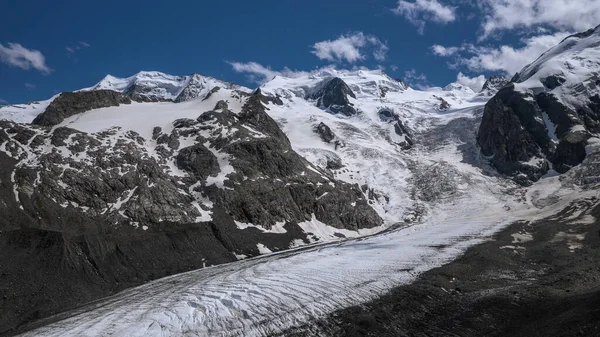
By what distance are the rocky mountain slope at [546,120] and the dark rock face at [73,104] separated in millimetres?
114148

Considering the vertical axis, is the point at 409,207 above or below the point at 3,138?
below

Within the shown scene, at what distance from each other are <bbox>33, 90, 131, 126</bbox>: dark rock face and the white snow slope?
3.29 meters

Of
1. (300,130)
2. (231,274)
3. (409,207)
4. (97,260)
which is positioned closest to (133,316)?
(231,274)

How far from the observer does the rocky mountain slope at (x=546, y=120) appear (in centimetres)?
12650

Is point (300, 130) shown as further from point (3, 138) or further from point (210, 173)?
point (3, 138)

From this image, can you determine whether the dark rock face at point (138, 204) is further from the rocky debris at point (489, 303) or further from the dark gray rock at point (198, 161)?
the rocky debris at point (489, 303)

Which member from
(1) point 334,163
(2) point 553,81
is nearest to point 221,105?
(1) point 334,163

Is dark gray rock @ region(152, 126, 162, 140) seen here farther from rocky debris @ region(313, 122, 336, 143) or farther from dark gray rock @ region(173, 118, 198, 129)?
rocky debris @ region(313, 122, 336, 143)

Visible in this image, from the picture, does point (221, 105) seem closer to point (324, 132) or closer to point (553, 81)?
point (324, 132)

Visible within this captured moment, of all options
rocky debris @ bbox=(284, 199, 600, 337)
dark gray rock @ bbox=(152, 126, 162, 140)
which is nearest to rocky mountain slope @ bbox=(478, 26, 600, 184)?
rocky debris @ bbox=(284, 199, 600, 337)

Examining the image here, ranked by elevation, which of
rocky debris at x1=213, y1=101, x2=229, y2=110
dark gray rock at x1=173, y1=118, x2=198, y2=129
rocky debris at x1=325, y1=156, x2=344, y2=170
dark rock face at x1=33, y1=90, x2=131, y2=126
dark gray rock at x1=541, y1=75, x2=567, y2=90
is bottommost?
rocky debris at x1=325, y1=156, x2=344, y2=170

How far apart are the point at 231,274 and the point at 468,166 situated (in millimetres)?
111032

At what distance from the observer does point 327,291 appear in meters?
38.6

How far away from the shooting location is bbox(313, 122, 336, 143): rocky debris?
526 feet
